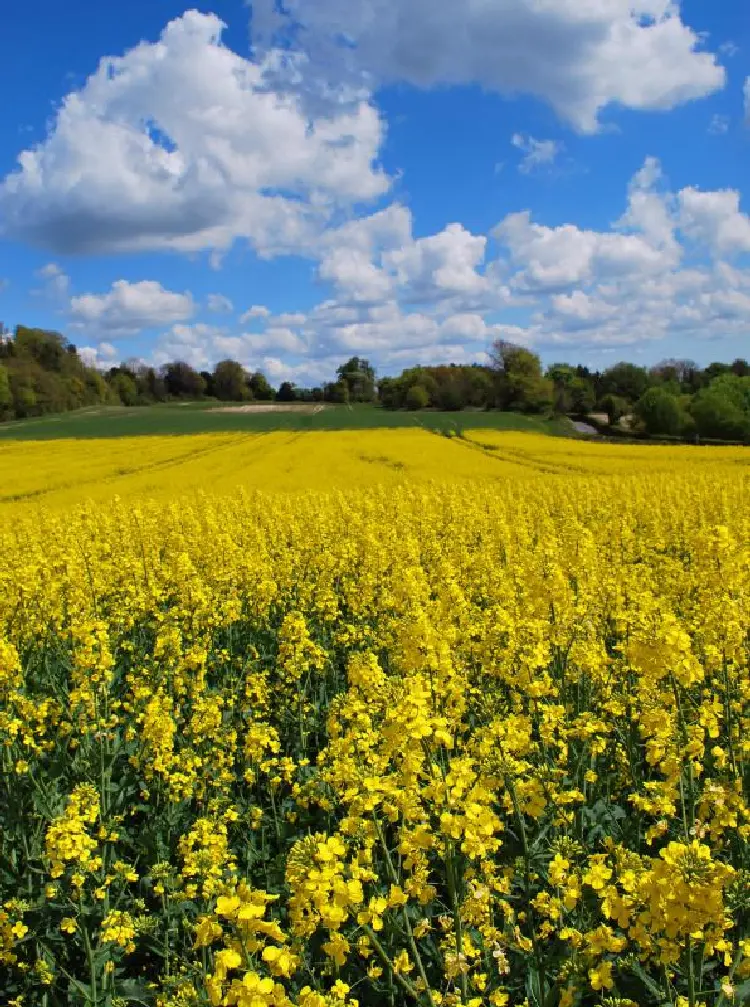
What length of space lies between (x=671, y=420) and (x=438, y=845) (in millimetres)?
72807

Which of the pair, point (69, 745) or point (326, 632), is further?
point (326, 632)

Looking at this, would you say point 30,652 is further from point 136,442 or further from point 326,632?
point 136,442

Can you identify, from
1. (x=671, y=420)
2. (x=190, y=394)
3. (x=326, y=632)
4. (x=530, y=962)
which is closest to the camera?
(x=530, y=962)

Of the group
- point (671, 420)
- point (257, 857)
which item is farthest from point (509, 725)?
point (671, 420)

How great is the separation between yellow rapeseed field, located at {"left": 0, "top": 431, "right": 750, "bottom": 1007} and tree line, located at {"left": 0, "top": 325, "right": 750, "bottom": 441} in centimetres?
6246

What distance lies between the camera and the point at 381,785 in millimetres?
3283

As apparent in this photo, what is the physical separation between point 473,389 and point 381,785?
365 ft

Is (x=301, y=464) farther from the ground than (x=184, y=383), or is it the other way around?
(x=184, y=383)

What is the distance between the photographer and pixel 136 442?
2167 inches

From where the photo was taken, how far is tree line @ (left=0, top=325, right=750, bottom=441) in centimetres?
7012

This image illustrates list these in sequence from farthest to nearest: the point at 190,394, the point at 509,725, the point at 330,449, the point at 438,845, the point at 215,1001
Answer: the point at 190,394 < the point at 330,449 < the point at 509,725 < the point at 438,845 < the point at 215,1001

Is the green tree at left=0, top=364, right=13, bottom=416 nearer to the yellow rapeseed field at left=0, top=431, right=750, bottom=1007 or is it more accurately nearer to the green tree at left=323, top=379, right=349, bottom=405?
the green tree at left=323, top=379, right=349, bottom=405

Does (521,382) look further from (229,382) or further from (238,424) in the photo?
(229,382)

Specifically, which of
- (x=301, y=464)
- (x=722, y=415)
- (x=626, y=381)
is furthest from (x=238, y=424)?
(x=626, y=381)
